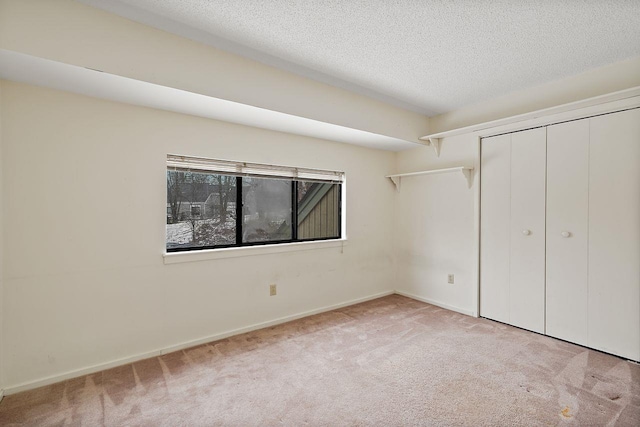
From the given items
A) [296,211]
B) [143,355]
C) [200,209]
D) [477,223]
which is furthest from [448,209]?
[143,355]

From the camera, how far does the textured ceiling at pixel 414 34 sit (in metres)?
1.76

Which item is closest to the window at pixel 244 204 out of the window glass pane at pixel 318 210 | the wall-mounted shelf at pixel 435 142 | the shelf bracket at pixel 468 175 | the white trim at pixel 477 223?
the window glass pane at pixel 318 210

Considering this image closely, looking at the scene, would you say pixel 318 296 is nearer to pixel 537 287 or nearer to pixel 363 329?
pixel 363 329

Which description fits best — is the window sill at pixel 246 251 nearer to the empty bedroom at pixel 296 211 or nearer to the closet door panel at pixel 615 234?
the empty bedroom at pixel 296 211

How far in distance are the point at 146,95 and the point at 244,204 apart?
126 centimetres

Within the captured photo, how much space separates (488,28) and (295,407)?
2702mm

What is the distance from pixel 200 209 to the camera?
9.14 feet

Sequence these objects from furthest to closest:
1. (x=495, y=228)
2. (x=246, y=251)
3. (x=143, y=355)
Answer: (x=495, y=228), (x=246, y=251), (x=143, y=355)

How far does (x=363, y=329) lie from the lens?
297cm

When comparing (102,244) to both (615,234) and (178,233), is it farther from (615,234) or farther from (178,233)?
(615,234)

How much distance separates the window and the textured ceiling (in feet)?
3.41

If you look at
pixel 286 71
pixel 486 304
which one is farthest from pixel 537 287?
pixel 286 71

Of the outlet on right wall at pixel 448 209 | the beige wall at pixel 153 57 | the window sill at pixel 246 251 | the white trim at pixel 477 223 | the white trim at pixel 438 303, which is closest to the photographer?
the beige wall at pixel 153 57

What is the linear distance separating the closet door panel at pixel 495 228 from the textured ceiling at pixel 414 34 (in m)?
0.73
